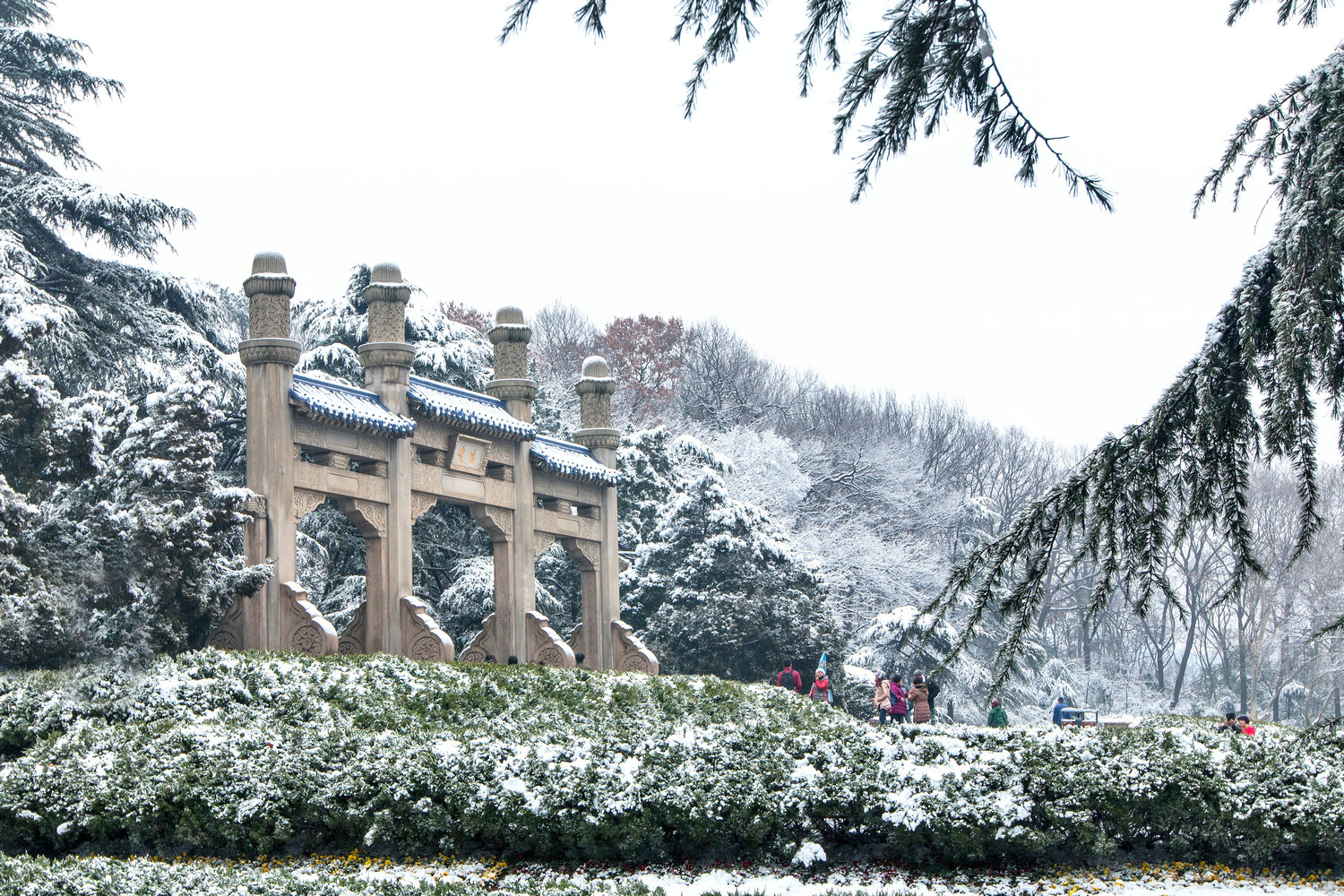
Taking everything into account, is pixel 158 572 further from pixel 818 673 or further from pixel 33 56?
pixel 33 56

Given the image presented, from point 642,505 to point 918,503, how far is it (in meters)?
12.2

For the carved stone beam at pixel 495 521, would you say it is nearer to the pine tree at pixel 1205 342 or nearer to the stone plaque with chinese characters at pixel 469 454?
the stone plaque with chinese characters at pixel 469 454

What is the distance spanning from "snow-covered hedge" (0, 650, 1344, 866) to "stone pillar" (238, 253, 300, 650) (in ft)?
15.0

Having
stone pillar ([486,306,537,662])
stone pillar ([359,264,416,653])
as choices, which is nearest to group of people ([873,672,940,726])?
stone pillar ([486,306,537,662])

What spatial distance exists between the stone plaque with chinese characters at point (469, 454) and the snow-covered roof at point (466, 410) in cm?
17

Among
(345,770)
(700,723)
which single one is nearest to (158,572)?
(345,770)

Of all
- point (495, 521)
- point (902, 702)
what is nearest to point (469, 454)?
point (495, 521)

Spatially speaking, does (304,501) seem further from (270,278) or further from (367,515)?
(270,278)

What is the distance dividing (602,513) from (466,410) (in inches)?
147

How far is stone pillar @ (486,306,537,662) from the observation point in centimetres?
2014

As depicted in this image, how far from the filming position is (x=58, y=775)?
1050cm

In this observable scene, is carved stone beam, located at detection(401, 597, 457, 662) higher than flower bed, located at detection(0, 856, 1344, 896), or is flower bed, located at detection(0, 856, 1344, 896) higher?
carved stone beam, located at detection(401, 597, 457, 662)

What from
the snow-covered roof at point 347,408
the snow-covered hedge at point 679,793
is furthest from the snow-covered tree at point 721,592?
the snow-covered hedge at point 679,793

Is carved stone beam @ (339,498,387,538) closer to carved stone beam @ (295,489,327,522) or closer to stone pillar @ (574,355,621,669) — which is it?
carved stone beam @ (295,489,327,522)
